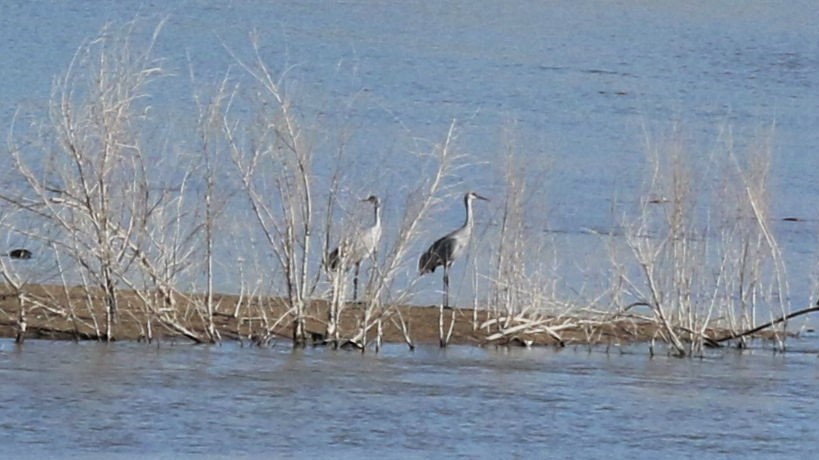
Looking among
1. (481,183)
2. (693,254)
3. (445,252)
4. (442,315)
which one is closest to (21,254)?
(445,252)

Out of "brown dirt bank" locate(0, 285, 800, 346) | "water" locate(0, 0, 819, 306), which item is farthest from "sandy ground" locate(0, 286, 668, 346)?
"water" locate(0, 0, 819, 306)

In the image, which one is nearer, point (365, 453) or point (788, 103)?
point (365, 453)

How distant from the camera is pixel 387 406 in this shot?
49.9ft

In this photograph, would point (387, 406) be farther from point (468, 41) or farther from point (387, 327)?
point (468, 41)

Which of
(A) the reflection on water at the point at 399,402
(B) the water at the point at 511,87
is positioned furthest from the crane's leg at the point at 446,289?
(A) the reflection on water at the point at 399,402

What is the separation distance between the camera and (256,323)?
1819 centimetres

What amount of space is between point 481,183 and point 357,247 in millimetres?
11591

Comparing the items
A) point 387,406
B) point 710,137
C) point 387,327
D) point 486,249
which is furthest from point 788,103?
point 387,406

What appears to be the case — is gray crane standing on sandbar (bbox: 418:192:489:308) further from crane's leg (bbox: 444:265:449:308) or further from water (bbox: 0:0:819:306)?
water (bbox: 0:0:819:306)

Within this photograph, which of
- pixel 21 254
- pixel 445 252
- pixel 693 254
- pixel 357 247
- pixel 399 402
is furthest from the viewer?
pixel 21 254

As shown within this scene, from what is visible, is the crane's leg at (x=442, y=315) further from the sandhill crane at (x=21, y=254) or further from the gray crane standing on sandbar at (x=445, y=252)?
the sandhill crane at (x=21, y=254)

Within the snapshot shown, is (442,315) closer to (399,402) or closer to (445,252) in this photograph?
(445,252)

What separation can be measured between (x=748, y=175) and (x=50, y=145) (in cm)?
631

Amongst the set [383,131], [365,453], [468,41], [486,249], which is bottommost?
[365,453]
